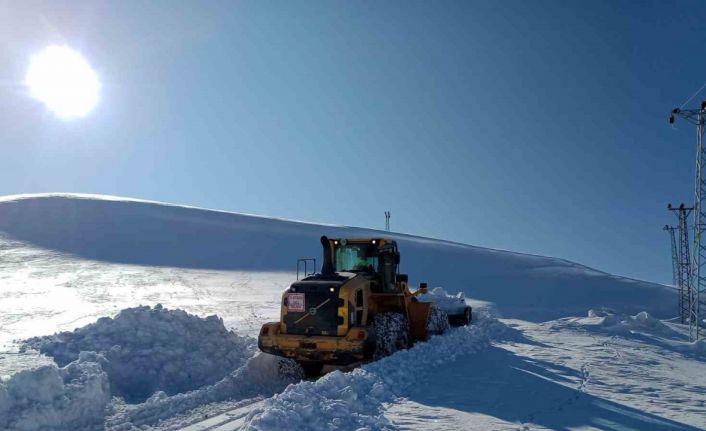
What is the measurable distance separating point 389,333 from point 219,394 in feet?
11.6

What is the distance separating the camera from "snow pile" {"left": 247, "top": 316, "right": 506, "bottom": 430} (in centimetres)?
582

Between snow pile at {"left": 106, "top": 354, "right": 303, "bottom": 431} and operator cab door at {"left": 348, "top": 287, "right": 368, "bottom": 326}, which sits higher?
operator cab door at {"left": 348, "top": 287, "right": 368, "bottom": 326}

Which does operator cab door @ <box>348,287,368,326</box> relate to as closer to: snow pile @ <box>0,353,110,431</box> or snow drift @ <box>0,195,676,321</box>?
snow pile @ <box>0,353,110,431</box>

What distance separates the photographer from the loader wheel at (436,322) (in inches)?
490

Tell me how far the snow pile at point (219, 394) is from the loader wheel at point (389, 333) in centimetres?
151

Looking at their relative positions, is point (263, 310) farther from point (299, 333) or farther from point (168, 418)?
point (168, 418)

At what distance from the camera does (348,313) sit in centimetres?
964

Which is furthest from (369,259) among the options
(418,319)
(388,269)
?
(418,319)

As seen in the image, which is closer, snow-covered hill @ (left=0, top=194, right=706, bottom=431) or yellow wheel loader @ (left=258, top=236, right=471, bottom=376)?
snow-covered hill @ (left=0, top=194, right=706, bottom=431)

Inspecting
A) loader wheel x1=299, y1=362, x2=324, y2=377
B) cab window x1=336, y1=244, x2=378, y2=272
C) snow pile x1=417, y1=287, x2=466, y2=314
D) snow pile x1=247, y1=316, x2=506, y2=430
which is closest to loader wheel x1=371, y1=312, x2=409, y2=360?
snow pile x1=247, y1=316, x2=506, y2=430

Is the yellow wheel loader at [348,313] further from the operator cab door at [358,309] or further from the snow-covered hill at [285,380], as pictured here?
the snow-covered hill at [285,380]

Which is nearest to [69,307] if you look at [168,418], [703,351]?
[168,418]

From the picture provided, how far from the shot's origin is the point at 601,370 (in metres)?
9.77

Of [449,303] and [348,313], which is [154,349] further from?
[449,303]
